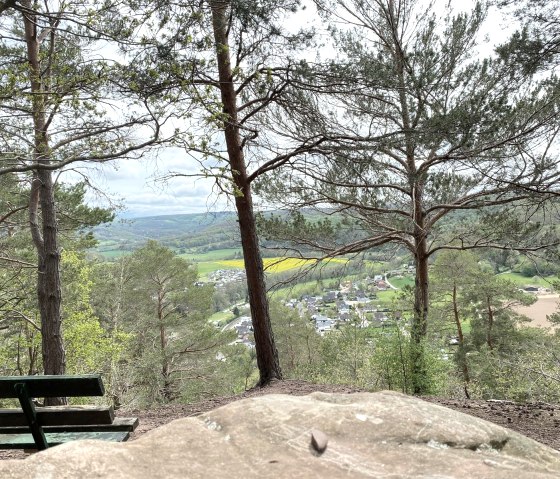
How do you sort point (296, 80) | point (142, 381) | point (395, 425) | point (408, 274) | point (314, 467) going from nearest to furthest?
point (314, 467)
point (395, 425)
point (296, 80)
point (408, 274)
point (142, 381)

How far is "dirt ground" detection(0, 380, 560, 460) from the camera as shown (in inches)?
173

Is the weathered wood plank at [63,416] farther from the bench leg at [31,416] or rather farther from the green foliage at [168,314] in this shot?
the green foliage at [168,314]

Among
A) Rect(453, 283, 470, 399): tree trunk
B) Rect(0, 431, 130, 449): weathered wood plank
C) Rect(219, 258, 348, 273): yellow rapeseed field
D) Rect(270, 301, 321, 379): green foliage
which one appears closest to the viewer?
Rect(0, 431, 130, 449): weathered wood plank

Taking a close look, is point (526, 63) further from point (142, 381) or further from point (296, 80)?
point (142, 381)

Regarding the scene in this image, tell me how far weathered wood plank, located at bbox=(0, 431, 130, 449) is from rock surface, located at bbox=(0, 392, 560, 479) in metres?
1.16

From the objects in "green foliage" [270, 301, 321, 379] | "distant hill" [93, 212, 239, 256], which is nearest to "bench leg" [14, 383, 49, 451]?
"distant hill" [93, 212, 239, 256]

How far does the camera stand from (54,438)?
117 inches

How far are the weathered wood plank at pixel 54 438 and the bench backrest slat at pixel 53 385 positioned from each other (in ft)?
1.16

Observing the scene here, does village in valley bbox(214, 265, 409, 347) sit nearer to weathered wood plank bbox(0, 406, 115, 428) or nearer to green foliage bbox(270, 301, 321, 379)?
weathered wood plank bbox(0, 406, 115, 428)

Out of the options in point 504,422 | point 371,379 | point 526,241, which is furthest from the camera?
point 371,379

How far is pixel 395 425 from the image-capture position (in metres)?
2.01

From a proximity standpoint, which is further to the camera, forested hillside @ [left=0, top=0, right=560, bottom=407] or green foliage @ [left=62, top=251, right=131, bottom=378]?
green foliage @ [left=62, top=251, right=131, bottom=378]

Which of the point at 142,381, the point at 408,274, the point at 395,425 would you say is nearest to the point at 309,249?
the point at 408,274

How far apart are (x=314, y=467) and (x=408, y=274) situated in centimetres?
859
